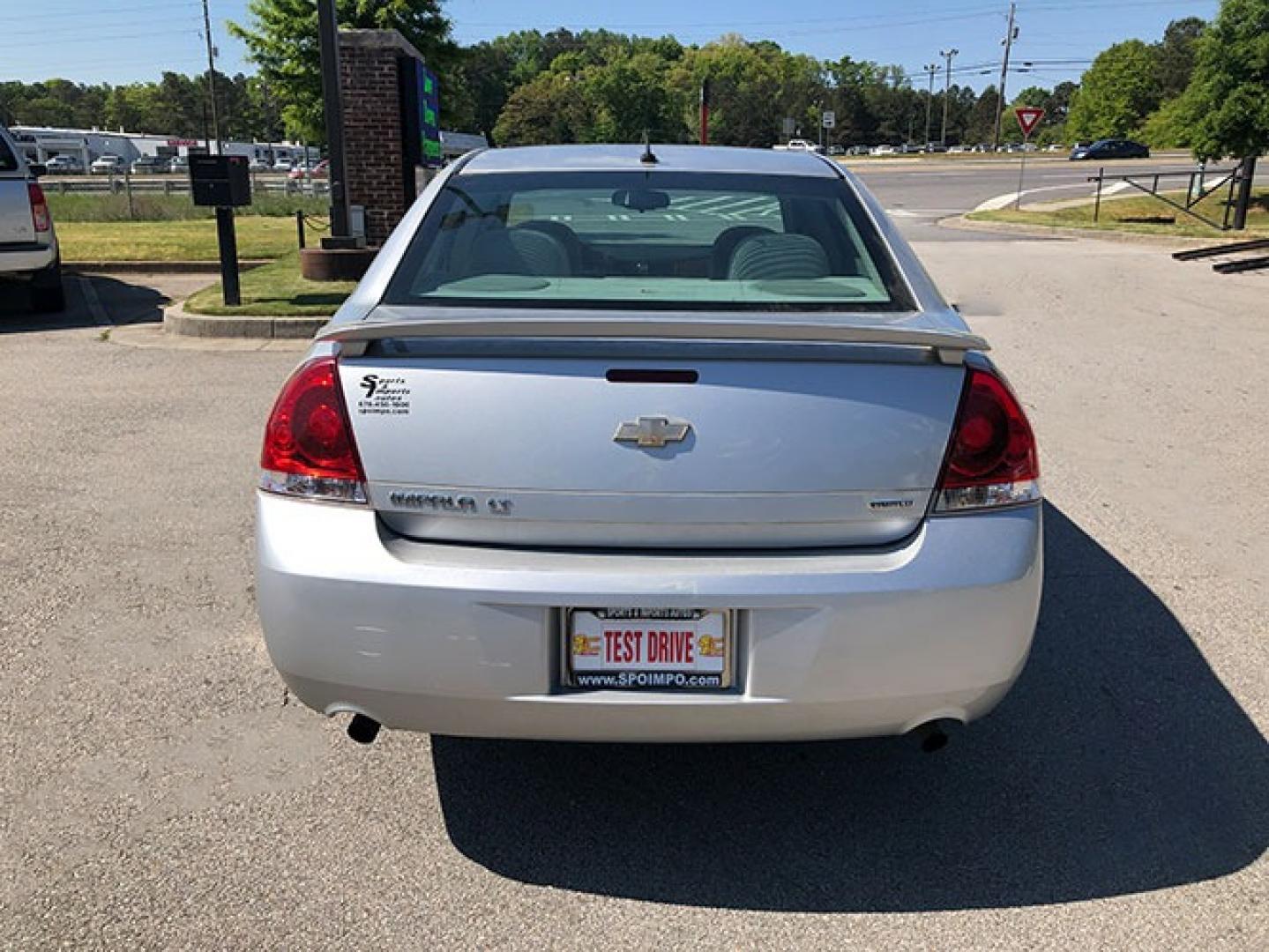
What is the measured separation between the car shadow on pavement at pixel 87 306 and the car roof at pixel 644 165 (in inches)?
315

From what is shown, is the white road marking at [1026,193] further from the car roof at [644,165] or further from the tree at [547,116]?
the tree at [547,116]

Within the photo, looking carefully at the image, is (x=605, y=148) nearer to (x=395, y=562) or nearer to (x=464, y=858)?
(x=395, y=562)

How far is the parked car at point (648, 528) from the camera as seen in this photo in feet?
7.70

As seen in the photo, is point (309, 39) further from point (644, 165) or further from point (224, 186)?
point (644, 165)

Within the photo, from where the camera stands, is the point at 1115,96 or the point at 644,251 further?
the point at 1115,96

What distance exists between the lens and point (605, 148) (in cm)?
402


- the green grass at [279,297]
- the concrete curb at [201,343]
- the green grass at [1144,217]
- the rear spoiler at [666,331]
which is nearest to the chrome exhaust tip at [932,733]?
the rear spoiler at [666,331]

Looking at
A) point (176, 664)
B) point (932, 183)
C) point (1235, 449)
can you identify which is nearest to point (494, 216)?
point (176, 664)

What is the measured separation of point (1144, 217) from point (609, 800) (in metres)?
28.8

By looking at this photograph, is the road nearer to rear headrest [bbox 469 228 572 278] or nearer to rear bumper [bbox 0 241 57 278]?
Answer: rear bumper [bbox 0 241 57 278]

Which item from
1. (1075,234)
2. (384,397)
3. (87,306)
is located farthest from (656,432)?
(1075,234)

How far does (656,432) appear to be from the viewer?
7.72 ft

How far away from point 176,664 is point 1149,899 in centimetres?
298

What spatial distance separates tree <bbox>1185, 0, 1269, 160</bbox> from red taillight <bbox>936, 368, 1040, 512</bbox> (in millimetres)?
23488
